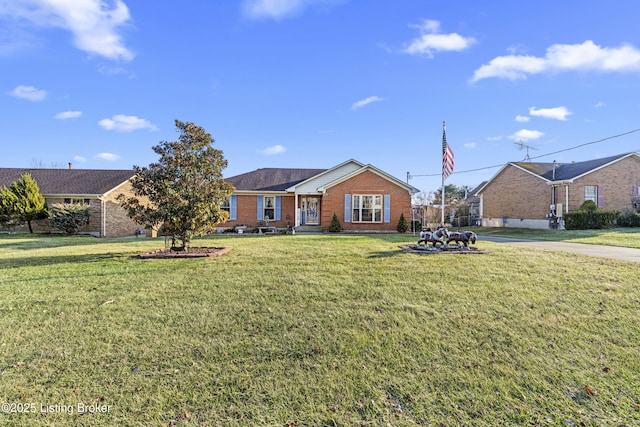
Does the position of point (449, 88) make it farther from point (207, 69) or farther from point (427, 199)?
point (427, 199)

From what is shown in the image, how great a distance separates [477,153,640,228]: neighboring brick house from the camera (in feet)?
74.8

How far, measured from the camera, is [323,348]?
13.1 ft

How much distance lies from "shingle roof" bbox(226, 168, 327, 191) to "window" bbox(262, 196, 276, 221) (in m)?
0.70

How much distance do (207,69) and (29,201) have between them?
14399 millimetres

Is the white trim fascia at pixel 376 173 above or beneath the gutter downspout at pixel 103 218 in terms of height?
above

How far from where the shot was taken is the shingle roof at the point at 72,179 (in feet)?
67.7

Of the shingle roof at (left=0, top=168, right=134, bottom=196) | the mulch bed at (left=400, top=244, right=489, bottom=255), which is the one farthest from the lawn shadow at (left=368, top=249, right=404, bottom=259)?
the shingle roof at (left=0, top=168, right=134, bottom=196)

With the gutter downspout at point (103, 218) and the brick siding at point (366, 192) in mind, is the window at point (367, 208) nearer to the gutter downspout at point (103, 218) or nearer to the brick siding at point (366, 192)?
the brick siding at point (366, 192)

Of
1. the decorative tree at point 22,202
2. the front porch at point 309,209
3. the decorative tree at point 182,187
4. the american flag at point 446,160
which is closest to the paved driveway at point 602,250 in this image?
the american flag at point 446,160

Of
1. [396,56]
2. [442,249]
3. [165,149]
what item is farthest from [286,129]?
[442,249]

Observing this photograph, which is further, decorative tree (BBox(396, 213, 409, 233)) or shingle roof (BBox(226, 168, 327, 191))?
shingle roof (BBox(226, 168, 327, 191))

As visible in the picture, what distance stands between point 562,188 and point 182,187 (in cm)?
2696

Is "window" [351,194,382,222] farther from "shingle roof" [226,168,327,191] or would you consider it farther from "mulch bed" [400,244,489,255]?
"mulch bed" [400,244,489,255]

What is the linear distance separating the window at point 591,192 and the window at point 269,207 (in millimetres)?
23051
